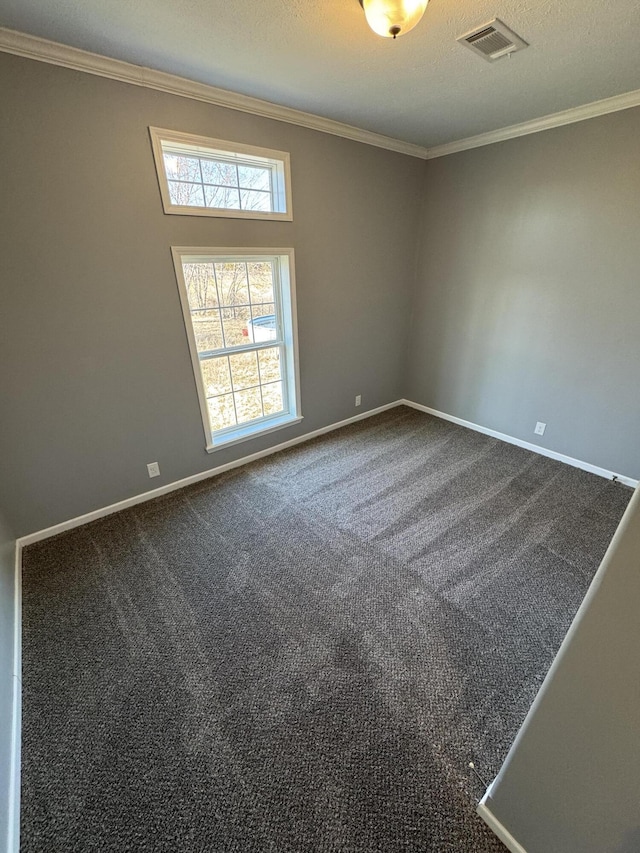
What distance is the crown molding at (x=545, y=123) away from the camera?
7.33ft

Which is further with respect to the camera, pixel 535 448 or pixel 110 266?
pixel 535 448

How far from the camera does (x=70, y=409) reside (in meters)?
2.17

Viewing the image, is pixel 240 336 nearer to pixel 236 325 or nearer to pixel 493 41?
pixel 236 325

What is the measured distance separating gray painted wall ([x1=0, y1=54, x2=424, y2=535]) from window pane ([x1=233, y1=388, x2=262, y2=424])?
24 cm

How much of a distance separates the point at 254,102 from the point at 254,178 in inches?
16.2

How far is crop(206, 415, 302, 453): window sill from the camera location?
2.92 meters

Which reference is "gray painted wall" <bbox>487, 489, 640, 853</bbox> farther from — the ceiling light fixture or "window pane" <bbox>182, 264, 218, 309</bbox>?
"window pane" <bbox>182, 264, 218, 309</bbox>

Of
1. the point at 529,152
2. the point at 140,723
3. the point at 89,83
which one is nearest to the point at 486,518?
the point at 140,723

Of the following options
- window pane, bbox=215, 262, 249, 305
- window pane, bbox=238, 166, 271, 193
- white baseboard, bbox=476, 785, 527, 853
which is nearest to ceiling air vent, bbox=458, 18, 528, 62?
window pane, bbox=238, 166, 271, 193

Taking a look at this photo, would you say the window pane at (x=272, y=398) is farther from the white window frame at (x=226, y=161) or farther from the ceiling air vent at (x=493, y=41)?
the ceiling air vent at (x=493, y=41)

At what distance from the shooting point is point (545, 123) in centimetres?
257

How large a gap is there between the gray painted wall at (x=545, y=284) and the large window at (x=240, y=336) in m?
1.76

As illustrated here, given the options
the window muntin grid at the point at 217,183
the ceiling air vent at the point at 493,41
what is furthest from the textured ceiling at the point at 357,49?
the window muntin grid at the point at 217,183

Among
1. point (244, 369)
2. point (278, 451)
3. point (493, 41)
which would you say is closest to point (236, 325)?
point (244, 369)
